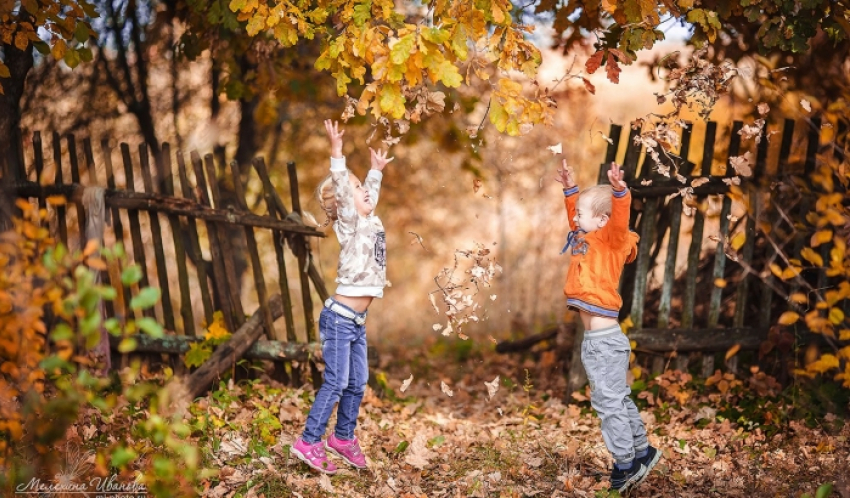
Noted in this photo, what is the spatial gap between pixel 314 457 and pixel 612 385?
1.70 meters

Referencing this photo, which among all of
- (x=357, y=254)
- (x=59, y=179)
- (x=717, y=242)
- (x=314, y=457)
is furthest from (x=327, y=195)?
(x=717, y=242)

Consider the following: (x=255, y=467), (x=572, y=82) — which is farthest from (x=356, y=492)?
(x=572, y=82)

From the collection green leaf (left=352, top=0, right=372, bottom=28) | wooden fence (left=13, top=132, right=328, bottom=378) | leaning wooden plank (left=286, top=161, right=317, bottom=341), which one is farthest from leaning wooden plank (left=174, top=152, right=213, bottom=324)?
green leaf (left=352, top=0, right=372, bottom=28)

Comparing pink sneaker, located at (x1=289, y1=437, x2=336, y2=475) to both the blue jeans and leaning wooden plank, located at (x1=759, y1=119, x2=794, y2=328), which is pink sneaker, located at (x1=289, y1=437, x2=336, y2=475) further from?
leaning wooden plank, located at (x1=759, y1=119, x2=794, y2=328)

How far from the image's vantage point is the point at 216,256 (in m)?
5.91

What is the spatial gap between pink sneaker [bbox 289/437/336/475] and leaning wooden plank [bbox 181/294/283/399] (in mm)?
1620

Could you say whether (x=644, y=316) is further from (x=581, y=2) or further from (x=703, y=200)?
(x=581, y=2)

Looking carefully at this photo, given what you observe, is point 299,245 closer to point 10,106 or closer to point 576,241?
point 10,106

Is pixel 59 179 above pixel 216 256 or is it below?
above

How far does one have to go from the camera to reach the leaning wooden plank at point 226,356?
5.59m

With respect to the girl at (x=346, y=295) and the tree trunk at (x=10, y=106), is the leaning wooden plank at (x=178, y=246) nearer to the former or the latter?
the tree trunk at (x=10, y=106)

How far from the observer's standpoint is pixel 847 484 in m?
→ 3.54

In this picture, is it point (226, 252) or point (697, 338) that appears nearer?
point (697, 338)

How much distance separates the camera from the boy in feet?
12.8
